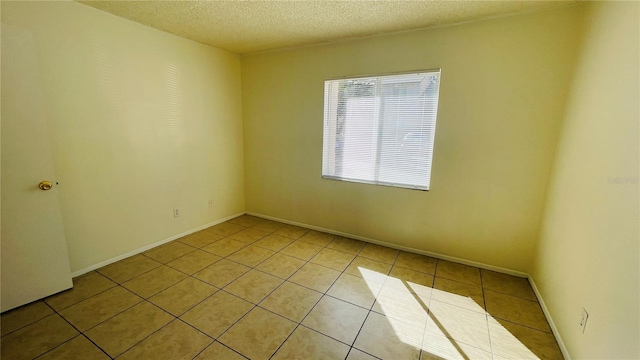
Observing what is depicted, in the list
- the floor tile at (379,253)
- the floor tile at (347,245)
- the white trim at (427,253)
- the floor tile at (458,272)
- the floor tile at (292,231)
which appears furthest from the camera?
the floor tile at (292,231)

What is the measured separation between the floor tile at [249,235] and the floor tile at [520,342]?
254 centimetres

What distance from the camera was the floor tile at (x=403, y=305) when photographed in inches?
75.4

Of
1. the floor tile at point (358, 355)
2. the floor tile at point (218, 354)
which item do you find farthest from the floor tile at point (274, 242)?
the floor tile at point (358, 355)

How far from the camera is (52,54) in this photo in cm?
203

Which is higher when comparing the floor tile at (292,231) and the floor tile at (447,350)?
the floor tile at (292,231)

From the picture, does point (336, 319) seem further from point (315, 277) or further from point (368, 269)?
point (368, 269)

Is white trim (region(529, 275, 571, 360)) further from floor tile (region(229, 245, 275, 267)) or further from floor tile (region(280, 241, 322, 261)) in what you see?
floor tile (region(229, 245, 275, 267))

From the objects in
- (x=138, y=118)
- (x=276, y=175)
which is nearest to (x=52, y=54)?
(x=138, y=118)

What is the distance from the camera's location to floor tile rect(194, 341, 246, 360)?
5.03ft

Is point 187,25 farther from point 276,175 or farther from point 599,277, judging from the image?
point 599,277

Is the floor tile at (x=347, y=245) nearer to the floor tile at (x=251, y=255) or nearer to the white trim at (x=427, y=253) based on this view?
the white trim at (x=427, y=253)

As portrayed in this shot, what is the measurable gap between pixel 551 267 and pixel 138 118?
4068mm

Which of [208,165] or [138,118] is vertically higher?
[138,118]

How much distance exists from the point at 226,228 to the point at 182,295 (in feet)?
4.92
